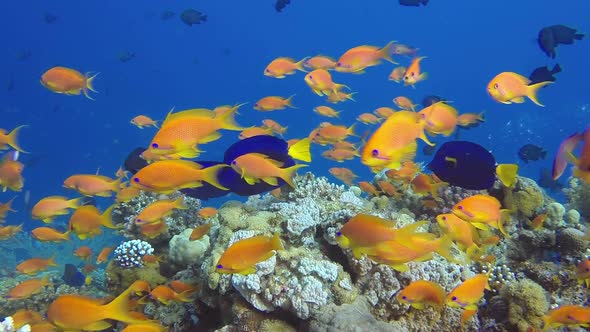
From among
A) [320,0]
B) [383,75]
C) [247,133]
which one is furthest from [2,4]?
[247,133]

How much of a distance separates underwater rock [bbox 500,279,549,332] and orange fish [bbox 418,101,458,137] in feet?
6.51

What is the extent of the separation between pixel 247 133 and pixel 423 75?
372 centimetres

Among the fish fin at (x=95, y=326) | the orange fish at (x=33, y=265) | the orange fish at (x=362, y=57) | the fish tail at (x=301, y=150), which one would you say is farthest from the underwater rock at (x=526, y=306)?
the orange fish at (x=33, y=265)

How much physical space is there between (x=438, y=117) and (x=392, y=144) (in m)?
1.80

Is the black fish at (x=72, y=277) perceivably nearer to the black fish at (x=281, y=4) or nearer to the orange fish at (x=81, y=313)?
the orange fish at (x=81, y=313)

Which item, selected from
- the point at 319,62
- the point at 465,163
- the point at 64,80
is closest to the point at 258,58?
the point at 319,62

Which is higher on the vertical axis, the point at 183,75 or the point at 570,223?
the point at 183,75

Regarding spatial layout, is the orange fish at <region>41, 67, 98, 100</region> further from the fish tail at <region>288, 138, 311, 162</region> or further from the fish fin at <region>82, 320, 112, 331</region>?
the fish fin at <region>82, 320, 112, 331</region>

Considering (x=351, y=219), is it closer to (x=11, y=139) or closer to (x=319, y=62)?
(x=319, y=62)

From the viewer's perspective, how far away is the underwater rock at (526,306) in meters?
4.47

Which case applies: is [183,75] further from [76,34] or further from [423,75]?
[423,75]

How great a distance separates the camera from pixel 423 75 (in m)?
8.14

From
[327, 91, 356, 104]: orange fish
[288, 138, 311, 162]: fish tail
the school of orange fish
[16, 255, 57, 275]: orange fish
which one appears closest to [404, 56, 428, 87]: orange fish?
[327, 91, 356, 104]: orange fish

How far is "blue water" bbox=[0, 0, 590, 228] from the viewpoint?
8950 centimetres
